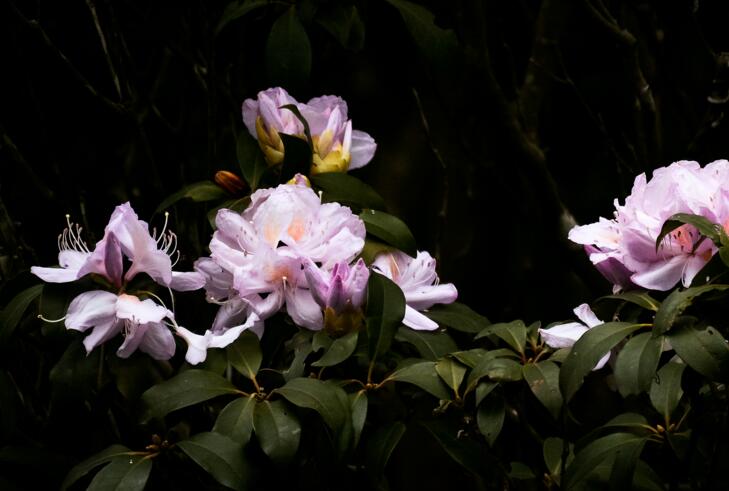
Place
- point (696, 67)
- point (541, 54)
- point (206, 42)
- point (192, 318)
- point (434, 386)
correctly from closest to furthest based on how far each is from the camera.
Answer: point (434, 386), point (192, 318), point (206, 42), point (541, 54), point (696, 67)

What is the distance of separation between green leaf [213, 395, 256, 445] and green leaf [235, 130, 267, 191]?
37cm

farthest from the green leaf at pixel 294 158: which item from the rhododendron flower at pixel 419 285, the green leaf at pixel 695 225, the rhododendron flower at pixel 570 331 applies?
the green leaf at pixel 695 225

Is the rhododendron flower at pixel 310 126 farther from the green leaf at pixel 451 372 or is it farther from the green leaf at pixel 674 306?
the green leaf at pixel 674 306

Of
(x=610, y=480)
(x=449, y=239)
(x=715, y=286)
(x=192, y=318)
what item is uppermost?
(x=715, y=286)

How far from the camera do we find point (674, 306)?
3.25ft

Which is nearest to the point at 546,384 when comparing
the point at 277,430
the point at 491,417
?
the point at 491,417

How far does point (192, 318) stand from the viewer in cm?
151

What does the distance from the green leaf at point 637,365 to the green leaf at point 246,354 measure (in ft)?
1.32

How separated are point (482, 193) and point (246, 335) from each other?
1.13 metres

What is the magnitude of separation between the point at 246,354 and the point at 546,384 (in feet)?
1.11

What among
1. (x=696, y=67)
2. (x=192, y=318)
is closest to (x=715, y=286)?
(x=192, y=318)

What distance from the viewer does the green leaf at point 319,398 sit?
3.48 feet

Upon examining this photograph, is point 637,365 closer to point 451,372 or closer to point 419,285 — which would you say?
point 451,372

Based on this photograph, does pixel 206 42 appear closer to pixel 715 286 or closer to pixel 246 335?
pixel 246 335
